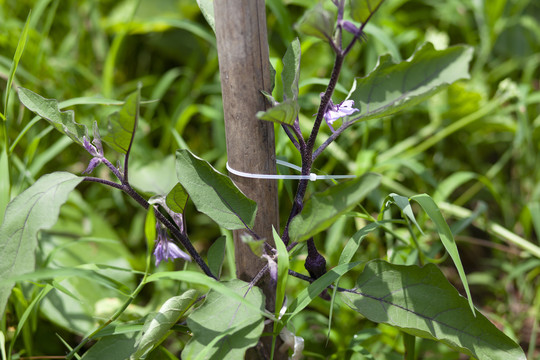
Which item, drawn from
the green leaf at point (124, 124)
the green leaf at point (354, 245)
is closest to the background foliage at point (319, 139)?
the green leaf at point (354, 245)

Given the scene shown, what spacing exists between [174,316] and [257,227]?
20 cm

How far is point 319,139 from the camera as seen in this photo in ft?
4.94

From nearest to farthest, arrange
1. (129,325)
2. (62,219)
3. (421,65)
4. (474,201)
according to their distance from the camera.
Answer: (421,65)
(129,325)
(62,219)
(474,201)

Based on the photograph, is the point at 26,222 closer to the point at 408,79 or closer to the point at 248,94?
the point at 248,94


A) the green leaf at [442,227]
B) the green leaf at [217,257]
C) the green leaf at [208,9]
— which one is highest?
the green leaf at [208,9]

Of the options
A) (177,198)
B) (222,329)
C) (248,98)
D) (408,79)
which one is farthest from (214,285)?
(408,79)

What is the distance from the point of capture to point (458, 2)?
1.80 meters

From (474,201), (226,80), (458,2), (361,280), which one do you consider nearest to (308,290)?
(361,280)

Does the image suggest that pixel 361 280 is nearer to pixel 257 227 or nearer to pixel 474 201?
pixel 257 227

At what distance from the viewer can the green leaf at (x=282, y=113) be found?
59 cm

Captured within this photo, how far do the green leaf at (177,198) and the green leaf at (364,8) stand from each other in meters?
0.37

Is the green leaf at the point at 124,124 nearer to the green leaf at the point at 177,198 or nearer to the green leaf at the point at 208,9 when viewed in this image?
the green leaf at the point at 177,198

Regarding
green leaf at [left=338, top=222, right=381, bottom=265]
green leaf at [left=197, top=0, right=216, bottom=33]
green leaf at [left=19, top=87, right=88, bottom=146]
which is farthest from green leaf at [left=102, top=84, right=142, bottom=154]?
green leaf at [left=338, top=222, right=381, bottom=265]

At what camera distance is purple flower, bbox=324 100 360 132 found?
671mm
